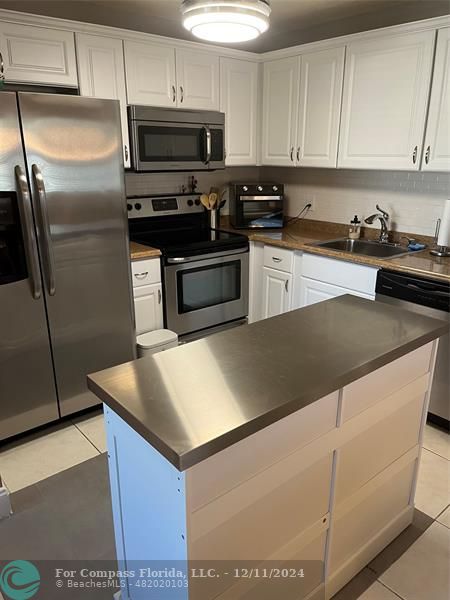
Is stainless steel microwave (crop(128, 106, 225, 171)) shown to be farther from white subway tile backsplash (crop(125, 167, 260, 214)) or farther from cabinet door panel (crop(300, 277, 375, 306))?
cabinet door panel (crop(300, 277, 375, 306))

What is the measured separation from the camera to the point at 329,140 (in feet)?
10.3

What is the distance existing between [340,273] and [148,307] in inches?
51.3

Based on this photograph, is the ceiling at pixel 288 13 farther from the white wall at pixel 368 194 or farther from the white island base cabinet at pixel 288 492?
the white island base cabinet at pixel 288 492

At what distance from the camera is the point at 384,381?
4.82ft

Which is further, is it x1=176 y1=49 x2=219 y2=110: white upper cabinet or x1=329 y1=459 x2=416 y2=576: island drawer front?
x1=176 y1=49 x2=219 y2=110: white upper cabinet

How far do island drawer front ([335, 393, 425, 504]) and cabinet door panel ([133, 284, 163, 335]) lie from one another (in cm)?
181

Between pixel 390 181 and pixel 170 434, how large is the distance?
2818 mm

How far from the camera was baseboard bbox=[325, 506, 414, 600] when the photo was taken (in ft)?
5.20

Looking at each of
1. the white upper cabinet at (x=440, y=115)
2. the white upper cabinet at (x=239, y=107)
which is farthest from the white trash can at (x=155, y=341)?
the white upper cabinet at (x=440, y=115)

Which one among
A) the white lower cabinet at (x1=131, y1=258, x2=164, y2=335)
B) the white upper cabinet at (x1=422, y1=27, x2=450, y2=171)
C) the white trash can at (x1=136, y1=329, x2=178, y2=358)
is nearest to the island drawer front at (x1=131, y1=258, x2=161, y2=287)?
the white lower cabinet at (x1=131, y1=258, x2=164, y2=335)

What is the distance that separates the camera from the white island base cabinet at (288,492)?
1069 mm

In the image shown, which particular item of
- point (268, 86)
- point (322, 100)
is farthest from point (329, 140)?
point (268, 86)

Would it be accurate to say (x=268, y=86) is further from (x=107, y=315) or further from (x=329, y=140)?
(x=107, y=315)

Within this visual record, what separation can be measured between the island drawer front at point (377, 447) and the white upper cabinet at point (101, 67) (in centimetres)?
243
